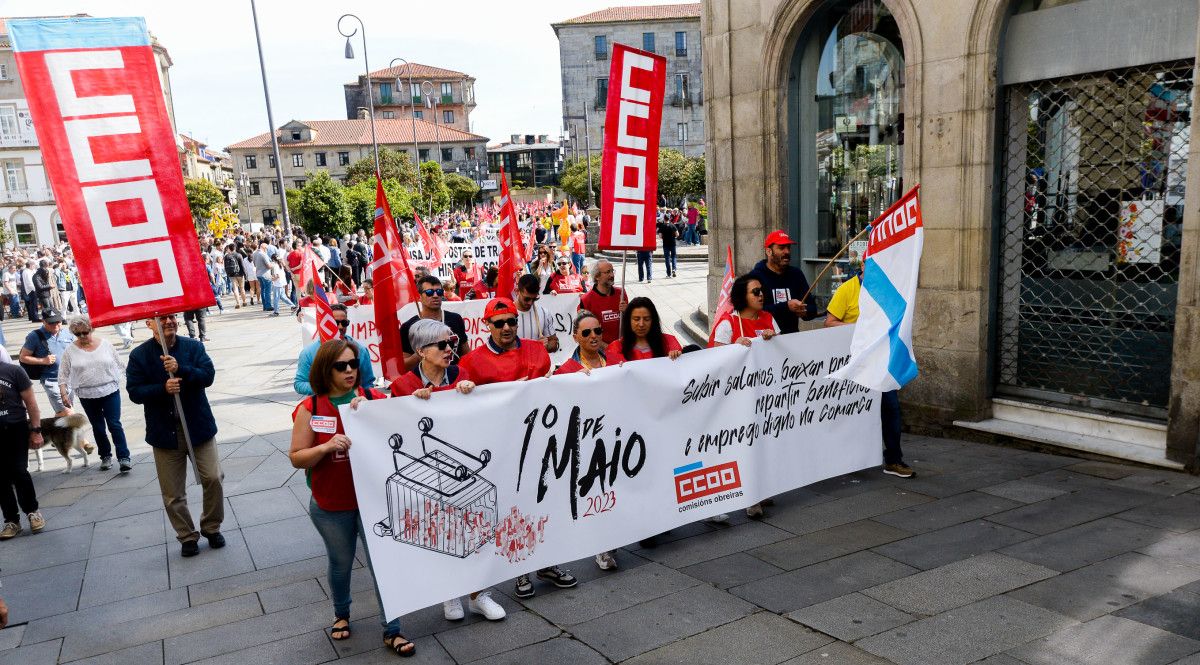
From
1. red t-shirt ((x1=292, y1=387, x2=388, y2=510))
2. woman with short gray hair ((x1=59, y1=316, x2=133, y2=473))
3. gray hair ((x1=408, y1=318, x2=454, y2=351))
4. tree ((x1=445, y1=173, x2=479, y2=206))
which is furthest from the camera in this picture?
tree ((x1=445, y1=173, x2=479, y2=206))

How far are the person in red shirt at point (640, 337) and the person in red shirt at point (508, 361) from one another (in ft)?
2.05

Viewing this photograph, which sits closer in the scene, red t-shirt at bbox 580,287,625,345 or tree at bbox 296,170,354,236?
red t-shirt at bbox 580,287,625,345

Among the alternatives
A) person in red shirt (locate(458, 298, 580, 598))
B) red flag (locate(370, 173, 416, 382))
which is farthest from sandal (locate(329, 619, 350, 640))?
red flag (locate(370, 173, 416, 382))

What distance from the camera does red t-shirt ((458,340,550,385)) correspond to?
5125mm

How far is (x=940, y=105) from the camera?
7.65 m

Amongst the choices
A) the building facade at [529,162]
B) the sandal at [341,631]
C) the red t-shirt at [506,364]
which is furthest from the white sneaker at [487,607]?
the building facade at [529,162]

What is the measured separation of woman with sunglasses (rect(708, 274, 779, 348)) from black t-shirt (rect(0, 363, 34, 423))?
5532mm

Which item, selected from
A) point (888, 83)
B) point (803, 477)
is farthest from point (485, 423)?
point (888, 83)

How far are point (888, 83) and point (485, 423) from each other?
6338 millimetres

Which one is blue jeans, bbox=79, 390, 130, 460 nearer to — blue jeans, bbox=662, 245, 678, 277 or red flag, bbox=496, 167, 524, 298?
red flag, bbox=496, 167, 524, 298

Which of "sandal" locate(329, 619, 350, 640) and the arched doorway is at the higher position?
the arched doorway

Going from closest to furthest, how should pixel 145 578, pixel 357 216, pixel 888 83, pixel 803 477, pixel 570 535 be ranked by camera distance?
pixel 570 535 < pixel 145 578 < pixel 803 477 < pixel 888 83 < pixel 357 216

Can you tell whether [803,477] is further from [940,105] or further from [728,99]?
[728,99]

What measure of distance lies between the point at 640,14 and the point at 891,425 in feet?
251
